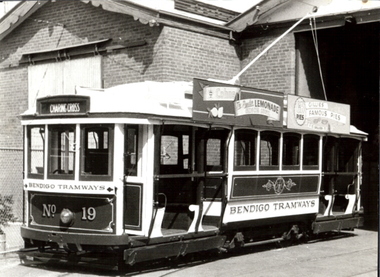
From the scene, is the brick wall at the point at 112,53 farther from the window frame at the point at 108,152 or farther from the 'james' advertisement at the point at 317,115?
the window frame at the point at 108,152

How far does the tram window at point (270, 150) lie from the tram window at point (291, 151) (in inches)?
10.9

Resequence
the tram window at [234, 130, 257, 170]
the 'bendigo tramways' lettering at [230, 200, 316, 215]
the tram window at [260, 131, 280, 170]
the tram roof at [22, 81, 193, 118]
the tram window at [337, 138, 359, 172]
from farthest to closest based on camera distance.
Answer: the tram window at [337, 138, 359, 172], the tram window at [260, 131, 280, 170], the tram window at [234, 130, 257, 170], the 'bendigo tramways' lettering at [230, 200, 316, 215], the tram roof at [22, 81, 193, 118]

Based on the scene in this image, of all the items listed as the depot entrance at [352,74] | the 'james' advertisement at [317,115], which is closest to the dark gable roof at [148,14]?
the depot entrance at [352,74]

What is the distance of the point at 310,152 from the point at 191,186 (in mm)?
3458

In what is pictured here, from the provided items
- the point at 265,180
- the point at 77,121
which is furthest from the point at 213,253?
the point at 77,121

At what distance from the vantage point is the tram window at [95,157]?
28.2ft

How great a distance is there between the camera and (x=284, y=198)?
11297mm

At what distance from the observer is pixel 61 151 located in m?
9.08

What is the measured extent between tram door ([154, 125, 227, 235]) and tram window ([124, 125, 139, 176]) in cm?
58

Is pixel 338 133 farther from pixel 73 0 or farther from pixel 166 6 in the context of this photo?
pixel 73 0

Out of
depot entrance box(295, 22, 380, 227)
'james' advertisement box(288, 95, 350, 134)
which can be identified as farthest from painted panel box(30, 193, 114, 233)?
depot entrance box(295, 22, 380, 227)

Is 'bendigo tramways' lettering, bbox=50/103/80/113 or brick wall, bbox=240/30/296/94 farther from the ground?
brick wall, bbox=240/30/296/94

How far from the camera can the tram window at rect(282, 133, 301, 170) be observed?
11297mm

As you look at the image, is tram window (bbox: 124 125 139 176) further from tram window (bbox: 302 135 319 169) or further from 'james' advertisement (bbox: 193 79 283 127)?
tram window (bbox: 302 135 319 169)
